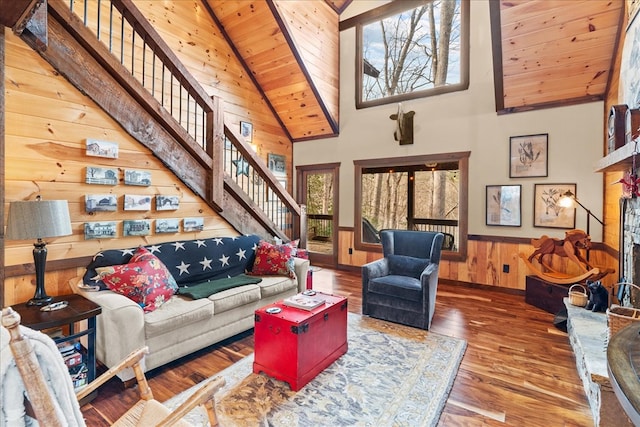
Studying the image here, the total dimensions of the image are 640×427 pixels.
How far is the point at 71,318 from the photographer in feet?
6.63

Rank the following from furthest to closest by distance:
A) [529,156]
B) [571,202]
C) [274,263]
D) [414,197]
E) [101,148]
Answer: [414,197]
[529,156]
[571,202]
[274,263]
[101,148]

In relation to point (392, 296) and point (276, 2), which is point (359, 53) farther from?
point (392, 296)

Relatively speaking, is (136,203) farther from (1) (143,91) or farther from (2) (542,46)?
(2) (542,46)

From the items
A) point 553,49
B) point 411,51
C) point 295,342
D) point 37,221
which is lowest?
point 295,342

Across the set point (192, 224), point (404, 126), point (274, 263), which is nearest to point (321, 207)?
point (404, 126)

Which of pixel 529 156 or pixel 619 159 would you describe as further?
pixel 529 156

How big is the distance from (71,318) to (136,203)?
1.29m

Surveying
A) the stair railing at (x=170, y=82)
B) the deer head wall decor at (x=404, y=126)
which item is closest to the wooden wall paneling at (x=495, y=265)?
the deer head wall decor at (x=404, y=126)

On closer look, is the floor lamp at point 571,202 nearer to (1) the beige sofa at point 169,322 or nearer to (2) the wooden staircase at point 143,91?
(2) the wooden staircase at point 143,91

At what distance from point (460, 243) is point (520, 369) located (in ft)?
8.52

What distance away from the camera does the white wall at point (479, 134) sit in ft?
13.5

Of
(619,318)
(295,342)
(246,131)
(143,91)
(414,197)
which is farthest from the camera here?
(246,131)

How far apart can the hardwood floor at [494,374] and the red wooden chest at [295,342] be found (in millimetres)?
473

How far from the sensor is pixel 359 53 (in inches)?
229
